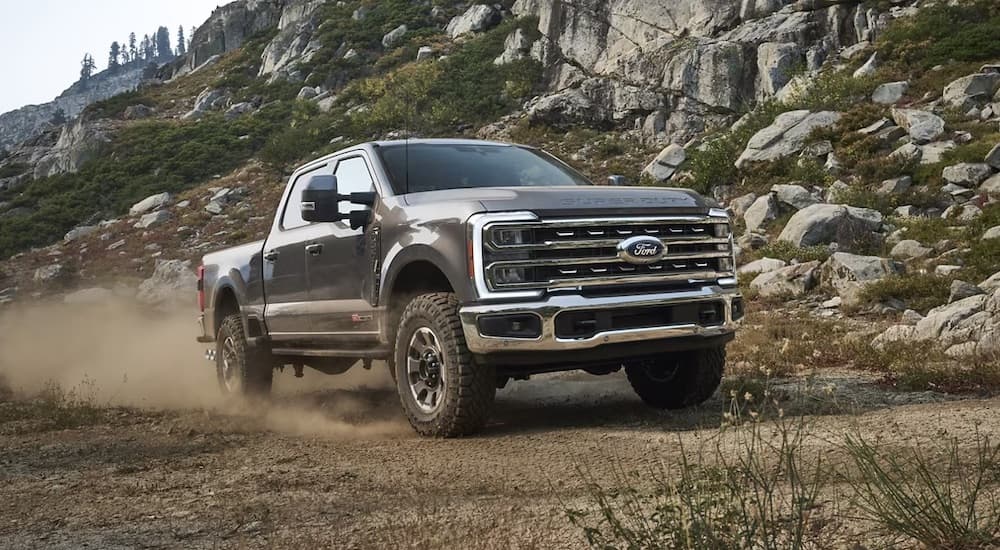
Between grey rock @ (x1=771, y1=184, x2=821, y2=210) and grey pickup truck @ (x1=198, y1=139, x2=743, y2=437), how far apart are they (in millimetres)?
10566

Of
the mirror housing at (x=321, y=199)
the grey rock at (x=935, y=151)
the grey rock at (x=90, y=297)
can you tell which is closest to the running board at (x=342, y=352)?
the mirror housing at (x=321, y=199)

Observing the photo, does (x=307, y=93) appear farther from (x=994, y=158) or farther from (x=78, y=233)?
(x=994, y=158)

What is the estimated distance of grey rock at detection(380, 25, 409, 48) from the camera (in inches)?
1887

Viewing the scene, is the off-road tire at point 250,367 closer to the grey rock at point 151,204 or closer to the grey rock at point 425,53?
the grey rock at point 151,204

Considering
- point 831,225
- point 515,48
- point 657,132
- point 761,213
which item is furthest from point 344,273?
point 515,48

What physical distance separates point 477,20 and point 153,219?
21.2 meters

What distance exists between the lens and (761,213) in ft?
54.4

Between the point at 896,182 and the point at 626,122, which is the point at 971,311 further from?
the point at 626,122

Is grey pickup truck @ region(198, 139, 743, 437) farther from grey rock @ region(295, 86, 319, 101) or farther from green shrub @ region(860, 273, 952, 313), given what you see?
grey rock @ region(295, 86, 319, 101)

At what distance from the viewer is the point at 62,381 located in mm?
11844

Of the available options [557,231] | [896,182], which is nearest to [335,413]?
[557,231]

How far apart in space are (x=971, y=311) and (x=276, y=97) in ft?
143

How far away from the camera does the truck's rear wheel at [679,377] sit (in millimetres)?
6414

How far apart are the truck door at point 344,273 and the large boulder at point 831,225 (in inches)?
368
